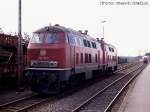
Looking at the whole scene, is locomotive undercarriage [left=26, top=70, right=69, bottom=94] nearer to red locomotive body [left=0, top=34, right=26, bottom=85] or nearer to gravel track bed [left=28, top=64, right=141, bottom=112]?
gravel track bed [left=28, top=64, right=141, bottom=112]

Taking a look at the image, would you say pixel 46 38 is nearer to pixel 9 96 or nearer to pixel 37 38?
pixel 37 38

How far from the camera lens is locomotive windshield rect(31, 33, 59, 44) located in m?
19.2

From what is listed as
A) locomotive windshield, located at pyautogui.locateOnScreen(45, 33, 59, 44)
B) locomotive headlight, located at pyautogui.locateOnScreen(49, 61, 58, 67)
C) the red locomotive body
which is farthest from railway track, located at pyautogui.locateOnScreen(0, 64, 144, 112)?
the red locomotive body

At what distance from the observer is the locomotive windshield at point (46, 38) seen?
62.9 ft

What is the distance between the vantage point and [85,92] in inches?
816

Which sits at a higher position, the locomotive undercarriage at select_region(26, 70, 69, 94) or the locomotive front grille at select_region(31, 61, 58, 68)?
the locomotive front grille at select_region(31, 61, 58, 68)

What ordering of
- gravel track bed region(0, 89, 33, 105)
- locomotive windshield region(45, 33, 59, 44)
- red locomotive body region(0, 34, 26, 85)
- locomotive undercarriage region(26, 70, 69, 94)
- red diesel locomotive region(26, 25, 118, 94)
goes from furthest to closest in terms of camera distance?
red locomotive body region(0, 34, 26, 85), locomotive windshield region(45, 33, 59, 44), red diesel locomotive region(26, 25, 118, 94), locomotive undercarriage region(26, 70, 69, 94), gravel track bed region(0, 89, 33, 105)

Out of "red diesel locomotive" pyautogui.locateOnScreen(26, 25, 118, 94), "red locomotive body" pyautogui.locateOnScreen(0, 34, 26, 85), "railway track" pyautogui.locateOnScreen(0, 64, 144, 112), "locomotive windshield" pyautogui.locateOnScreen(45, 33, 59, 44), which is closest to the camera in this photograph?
"railway track" pyautogui.locateOnScreen(0, 64, 144, 112)

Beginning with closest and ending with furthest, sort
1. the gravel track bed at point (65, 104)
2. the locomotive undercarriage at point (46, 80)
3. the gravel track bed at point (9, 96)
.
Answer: the gravel track bed at point (65, 104) → the gravel track bed at point (9, 96) → the locomotive undercarriage at point (46, 80)

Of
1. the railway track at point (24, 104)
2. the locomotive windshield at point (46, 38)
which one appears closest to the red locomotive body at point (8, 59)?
the locomotive windshield at point (46, 38)

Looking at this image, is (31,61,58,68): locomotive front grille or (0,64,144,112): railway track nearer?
(0,64,144,112): railway track

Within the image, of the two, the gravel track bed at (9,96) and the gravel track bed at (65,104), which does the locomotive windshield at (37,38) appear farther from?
the gravel track bed at (65,104)

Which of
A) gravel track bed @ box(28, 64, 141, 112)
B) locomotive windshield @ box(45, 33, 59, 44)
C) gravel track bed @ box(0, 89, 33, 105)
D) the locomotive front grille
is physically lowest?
gravel track bed @ box(28, 64, 141, 112)

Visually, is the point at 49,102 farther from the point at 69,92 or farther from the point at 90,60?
the point at 90,60
